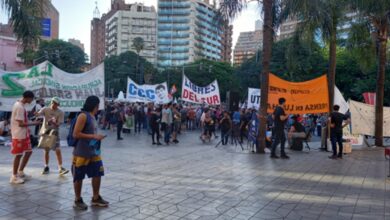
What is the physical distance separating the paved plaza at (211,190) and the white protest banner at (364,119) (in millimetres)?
4450

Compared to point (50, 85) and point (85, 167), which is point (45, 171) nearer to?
point (85, 167)

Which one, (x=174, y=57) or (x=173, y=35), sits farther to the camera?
(x=173, y=35)

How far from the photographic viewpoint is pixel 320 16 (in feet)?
36.2

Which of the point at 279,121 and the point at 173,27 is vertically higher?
the point at 173,27

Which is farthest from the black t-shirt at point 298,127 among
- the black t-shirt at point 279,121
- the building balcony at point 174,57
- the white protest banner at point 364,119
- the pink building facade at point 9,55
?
the building balcony at point 174,57

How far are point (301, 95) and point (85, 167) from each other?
8.96 m

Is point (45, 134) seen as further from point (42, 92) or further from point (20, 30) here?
point (42, 92)

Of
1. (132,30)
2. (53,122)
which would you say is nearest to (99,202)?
(53,122)

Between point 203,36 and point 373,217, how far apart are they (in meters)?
124

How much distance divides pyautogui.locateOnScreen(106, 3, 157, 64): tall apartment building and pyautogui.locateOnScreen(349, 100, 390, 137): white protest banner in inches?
4471

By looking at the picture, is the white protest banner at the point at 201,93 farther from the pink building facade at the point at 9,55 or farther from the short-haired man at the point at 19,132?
the pink building facade at the point at 9,55

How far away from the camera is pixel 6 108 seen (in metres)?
12.5

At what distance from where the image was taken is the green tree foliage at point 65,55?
62969 millimetres

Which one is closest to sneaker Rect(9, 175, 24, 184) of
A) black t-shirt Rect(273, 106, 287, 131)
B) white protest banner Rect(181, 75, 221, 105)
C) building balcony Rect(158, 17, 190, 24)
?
black t-shirt Rect(273, 106, 287, 131)
